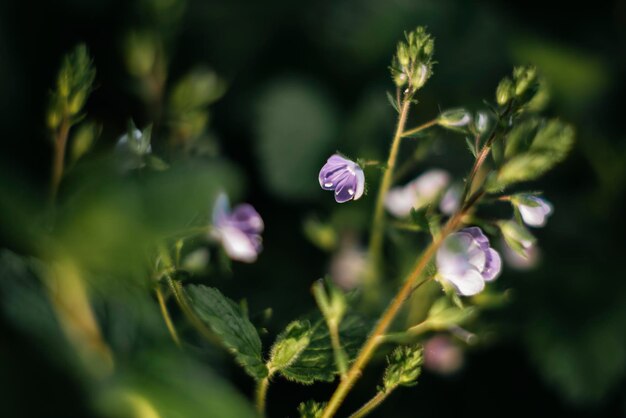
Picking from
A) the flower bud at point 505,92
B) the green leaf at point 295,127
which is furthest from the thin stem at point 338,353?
the green leaf at point 295,127

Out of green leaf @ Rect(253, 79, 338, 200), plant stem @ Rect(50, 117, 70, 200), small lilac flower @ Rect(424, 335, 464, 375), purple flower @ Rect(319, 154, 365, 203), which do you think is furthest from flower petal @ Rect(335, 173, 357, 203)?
green leaf @ Rect(253, 79, 338, 200)

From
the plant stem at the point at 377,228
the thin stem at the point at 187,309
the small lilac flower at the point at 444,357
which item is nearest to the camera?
the thin stem at the point at 187,309

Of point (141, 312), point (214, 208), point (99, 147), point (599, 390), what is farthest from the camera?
point (599, 390)

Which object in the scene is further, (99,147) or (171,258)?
(99,147)

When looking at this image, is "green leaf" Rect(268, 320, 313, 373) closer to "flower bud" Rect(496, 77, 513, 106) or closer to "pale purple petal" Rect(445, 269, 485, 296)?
"pale purple petal" Rect(445, 269, 485, 296)

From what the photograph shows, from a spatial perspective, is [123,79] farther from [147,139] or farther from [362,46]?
[147,139]

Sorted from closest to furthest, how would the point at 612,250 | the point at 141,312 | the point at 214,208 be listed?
the point at 141,312 < the point at 214,208 < the point at 612,250

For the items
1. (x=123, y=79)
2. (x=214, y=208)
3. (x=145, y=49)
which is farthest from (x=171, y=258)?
(x=123, y=79)

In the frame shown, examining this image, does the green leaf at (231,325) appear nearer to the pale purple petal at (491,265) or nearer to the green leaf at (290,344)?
the green leaf at (290,344)
